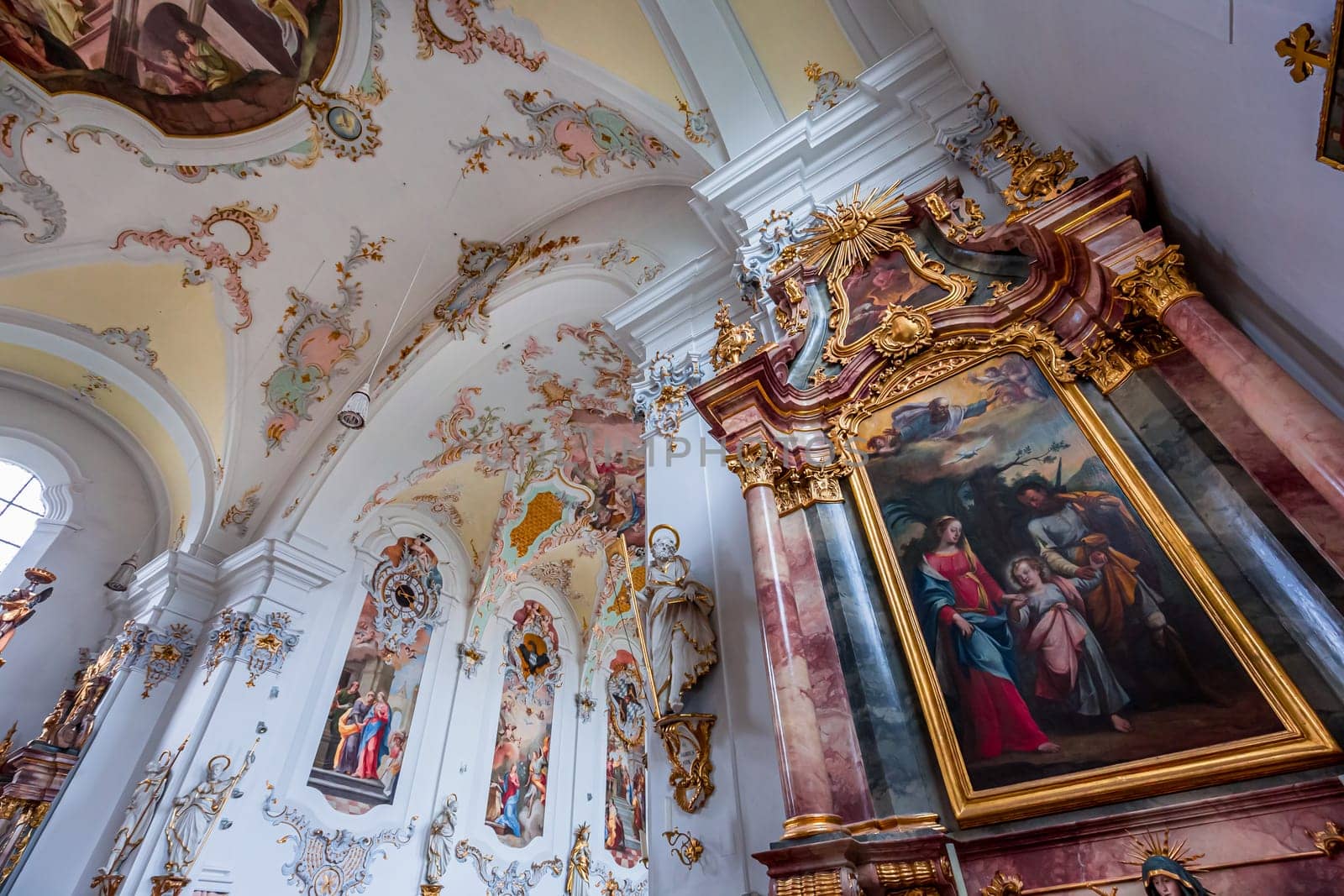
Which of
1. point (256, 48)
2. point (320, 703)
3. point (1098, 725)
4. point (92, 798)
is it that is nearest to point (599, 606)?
point (320, 703)

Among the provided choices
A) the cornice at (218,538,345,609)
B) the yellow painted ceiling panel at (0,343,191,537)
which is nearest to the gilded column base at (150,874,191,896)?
the cornice at (218,538,345,609)

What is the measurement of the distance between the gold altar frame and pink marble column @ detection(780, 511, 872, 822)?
0.99 feet

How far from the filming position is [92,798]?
675 cm

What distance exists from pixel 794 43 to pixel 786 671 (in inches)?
193

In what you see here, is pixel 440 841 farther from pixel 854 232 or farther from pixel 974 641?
pixel 854 232

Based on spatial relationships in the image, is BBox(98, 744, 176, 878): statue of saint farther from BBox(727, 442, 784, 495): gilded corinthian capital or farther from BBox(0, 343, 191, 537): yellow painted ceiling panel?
BBox(727, 442, 784, 495): gilded corinthian capital

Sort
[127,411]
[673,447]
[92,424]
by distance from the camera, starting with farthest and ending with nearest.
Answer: [92,424], [127,411], [673,447]

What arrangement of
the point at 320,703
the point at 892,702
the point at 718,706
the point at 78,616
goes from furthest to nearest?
the point at 78,616 < the point at 320,703 < the point at 718,706 < the point at 892,702

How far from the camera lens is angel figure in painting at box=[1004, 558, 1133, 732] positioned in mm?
2439

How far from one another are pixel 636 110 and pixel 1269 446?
5.43 m

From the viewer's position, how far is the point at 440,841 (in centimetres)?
852

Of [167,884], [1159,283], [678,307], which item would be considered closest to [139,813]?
[167,884]

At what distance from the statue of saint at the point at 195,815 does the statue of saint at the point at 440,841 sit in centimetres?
271

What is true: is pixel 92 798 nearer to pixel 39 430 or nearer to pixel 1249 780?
pixel 39 430
